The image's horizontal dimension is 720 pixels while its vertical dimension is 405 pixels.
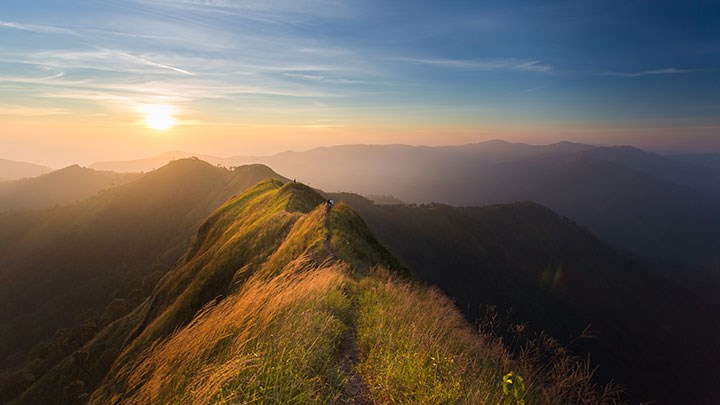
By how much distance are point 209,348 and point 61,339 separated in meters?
98.0

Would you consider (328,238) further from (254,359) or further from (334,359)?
(254,359)

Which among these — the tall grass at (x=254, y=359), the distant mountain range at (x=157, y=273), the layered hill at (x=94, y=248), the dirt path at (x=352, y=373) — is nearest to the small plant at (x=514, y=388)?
the dirt path at (x=352, y=373)

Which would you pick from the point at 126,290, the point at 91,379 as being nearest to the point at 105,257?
the point at 126,290

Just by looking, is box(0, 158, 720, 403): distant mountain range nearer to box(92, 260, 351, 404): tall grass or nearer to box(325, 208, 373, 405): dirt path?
box(325, 208, 373, 405): dirt path

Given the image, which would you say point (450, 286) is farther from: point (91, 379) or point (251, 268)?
point (251, 268)

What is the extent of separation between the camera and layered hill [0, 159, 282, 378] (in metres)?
111

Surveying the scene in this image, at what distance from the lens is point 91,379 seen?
4156 centimetres

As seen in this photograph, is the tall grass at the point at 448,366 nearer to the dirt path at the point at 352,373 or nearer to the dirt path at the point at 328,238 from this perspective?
the dirt path at the point at 352,373

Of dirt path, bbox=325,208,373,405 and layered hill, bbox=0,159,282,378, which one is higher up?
dirt path, bbox=325,208,373,405

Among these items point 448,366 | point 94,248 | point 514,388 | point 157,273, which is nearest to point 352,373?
point 448,366

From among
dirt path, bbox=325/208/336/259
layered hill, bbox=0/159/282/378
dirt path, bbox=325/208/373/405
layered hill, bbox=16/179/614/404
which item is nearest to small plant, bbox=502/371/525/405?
layered hill, bbox=16/179/614/404

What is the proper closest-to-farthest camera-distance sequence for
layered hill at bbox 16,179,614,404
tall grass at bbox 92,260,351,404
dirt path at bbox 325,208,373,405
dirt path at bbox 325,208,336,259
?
tall grass at bbox 92,260,351,404 → layered hill at bbox 16,179,614,404 → dirt path at bbox 325,208,373,405 → dirt path at bbox 325,208,336,259

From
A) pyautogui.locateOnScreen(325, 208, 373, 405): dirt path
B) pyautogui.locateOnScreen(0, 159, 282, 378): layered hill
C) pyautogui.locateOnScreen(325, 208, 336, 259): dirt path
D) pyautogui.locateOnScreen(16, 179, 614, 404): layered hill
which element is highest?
pyautogui.locateOnScreen(16, 179, 614, 404): layered hill

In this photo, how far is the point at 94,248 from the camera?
150125 mm
